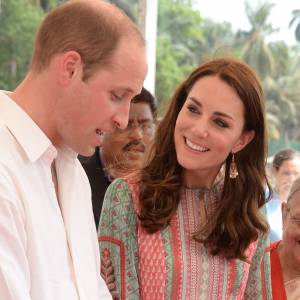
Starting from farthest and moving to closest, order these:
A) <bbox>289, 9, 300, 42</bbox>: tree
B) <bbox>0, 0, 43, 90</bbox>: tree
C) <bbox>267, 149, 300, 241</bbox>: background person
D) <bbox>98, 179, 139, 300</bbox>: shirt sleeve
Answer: <bbox>289, 9, 300, 42</bbox>: tree, <bbox>0, 0, 43, 90</bbox>: tree, <bbox>267, 149, 300, 241</bbox>: background person, <bbox>98, 179, 139, 300</bbox>: shirt sleeve

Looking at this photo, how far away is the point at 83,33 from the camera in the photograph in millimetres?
1304

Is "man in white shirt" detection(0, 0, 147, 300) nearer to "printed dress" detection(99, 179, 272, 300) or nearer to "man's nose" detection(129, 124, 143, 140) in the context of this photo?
"printed dress" detection(99, 179, 272, 300)

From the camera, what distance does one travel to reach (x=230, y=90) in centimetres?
192

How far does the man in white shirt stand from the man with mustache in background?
100cm

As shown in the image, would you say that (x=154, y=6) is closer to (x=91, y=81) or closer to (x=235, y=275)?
(x=235, y=275)

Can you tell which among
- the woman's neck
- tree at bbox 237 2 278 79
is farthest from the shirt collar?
tree at bbox 237 2 278 79

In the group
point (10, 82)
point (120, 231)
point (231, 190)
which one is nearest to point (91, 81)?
point (120, 231)

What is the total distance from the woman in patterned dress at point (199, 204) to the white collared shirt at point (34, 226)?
35 cm

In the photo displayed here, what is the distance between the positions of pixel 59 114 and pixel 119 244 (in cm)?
61

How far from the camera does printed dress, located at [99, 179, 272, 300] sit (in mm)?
1788

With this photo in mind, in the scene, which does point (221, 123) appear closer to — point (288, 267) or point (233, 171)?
point (233, 171)

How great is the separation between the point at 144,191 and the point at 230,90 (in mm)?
385

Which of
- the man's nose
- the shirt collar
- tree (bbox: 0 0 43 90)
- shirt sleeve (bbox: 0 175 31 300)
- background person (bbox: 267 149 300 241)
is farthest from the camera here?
tree (bbox: 0 0 43 90)

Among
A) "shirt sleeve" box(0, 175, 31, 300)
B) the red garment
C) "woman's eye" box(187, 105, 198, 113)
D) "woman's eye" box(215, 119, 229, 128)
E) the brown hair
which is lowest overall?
the red garment
